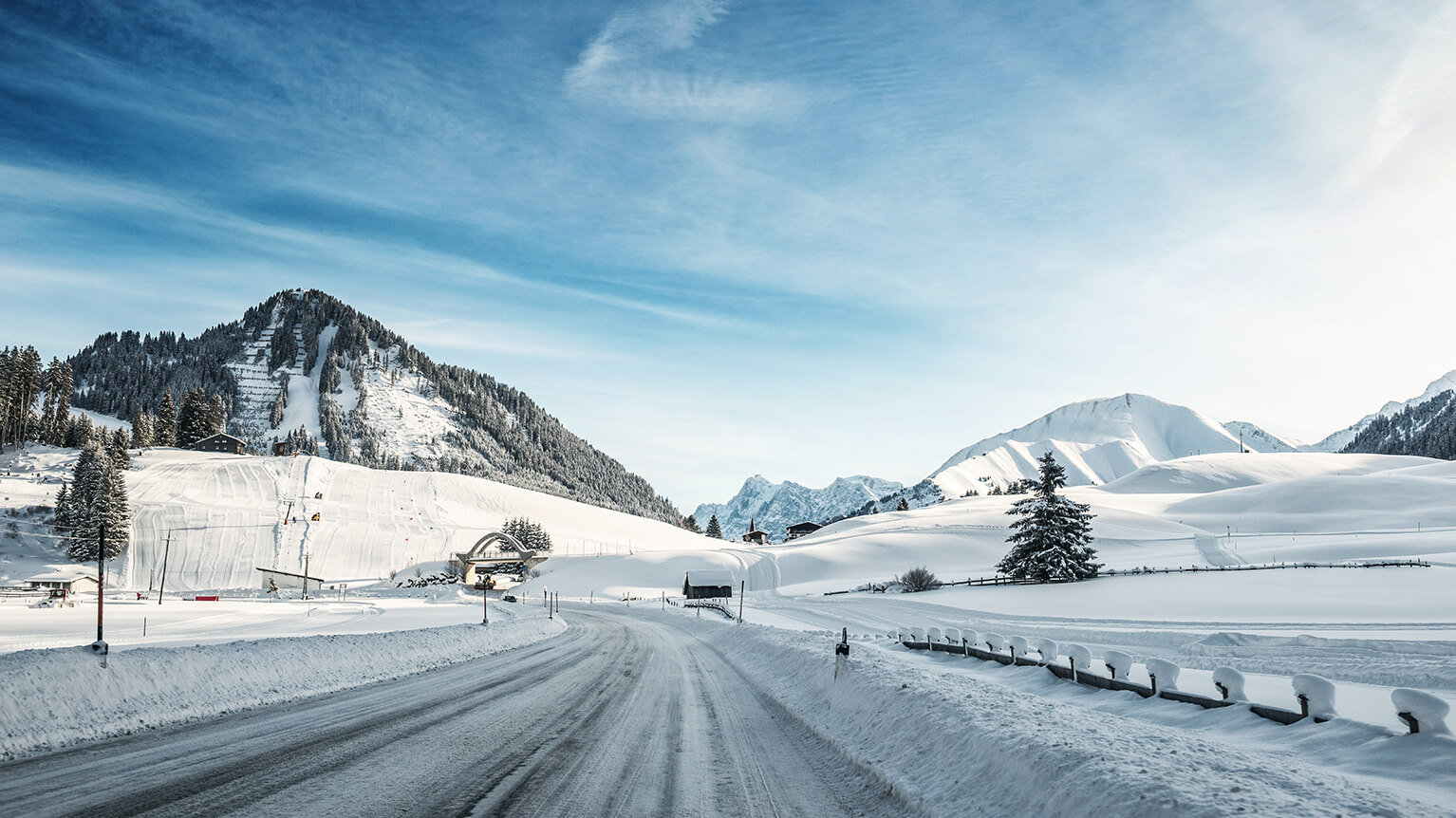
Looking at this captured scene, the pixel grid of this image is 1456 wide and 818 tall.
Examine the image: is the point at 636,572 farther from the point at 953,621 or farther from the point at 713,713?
the point at 713,713

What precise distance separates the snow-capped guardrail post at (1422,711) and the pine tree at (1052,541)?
1973 inches

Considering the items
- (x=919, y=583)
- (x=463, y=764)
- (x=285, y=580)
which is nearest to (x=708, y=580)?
(x=919, y=583)

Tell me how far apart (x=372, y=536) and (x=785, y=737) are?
106935mm

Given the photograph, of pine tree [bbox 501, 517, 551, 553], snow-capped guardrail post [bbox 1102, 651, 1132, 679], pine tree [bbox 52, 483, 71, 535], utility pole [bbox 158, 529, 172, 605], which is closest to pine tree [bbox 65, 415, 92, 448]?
pine tree [bbox 52, 483, 71, 535]

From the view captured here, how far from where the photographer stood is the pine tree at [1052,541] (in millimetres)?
54938

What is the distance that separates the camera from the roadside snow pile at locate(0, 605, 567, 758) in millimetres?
8703

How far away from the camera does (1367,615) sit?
25859 mm

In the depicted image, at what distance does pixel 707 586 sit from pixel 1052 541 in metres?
34.9

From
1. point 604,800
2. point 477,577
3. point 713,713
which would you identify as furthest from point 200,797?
point 477,577

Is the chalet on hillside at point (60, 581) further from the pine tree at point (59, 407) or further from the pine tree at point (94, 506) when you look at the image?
the pine tree at point (59, 407)

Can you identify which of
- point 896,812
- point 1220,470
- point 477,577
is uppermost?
point 1220,470

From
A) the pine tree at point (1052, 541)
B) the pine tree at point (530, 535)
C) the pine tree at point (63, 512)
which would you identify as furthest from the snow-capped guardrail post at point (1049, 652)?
the pine tree at point (63, 512)

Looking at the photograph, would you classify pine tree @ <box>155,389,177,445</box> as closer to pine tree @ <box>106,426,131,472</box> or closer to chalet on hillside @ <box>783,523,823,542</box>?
pine tree @ <box>106,426,131,472</box>

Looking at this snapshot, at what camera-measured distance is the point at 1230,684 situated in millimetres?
8719
